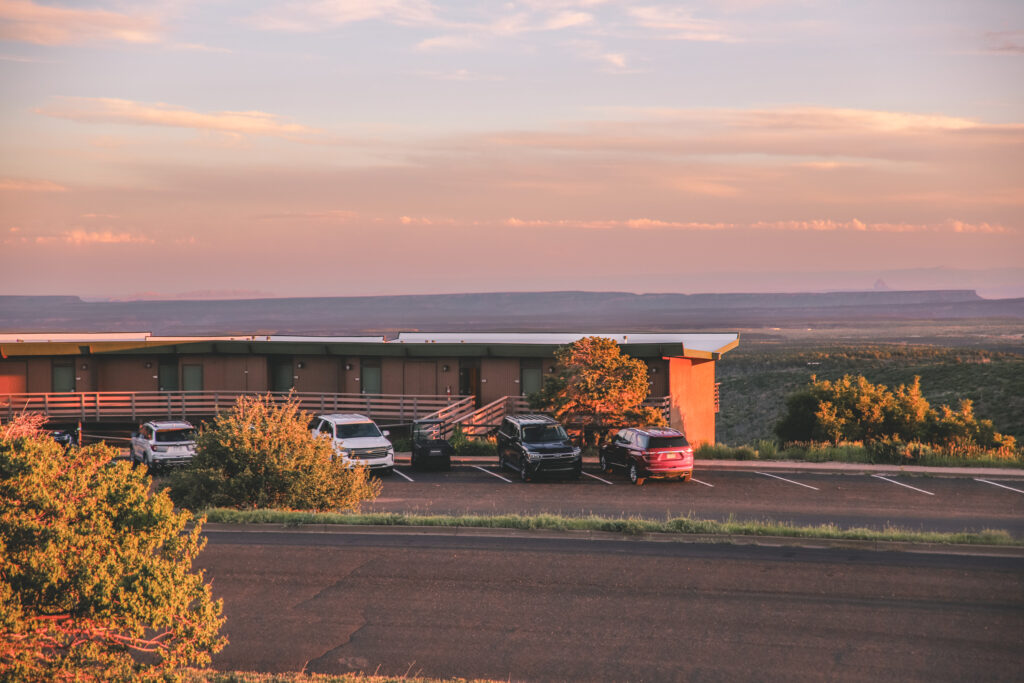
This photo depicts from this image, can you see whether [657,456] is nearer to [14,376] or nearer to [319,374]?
[319,374]

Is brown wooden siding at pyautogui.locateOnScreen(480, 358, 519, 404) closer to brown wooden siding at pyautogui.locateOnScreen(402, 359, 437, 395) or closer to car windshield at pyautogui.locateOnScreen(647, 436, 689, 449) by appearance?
brown wooden siding at pyautogui.locateOnScreen(402, 359, 437, 395)

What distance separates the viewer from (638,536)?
1859cm

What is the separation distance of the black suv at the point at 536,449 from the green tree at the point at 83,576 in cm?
1959

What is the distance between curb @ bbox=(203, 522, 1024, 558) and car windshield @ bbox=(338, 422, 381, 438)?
10.9 m

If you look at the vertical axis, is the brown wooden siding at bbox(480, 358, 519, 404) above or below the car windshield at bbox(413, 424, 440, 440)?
above

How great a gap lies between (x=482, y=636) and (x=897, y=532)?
10.3m

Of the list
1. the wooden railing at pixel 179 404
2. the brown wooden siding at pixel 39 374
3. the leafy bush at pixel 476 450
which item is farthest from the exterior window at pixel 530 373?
the brown wooden siding at pixel 39 374

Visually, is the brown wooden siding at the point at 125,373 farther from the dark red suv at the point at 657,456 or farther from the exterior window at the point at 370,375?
the dark red suv at the point at 657,456

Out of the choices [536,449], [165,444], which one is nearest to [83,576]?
[536,449]

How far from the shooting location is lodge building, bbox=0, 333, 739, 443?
4050cm

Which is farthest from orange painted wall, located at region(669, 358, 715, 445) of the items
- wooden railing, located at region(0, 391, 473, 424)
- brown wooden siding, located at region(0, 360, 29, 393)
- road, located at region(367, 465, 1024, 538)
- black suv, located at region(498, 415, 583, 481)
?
brown wooden siding, located at region(0, 360, 29, 393)

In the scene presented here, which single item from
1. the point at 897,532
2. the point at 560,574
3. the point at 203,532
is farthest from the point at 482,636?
the point at 897,532

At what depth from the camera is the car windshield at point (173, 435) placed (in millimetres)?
31469

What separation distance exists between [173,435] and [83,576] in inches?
958
